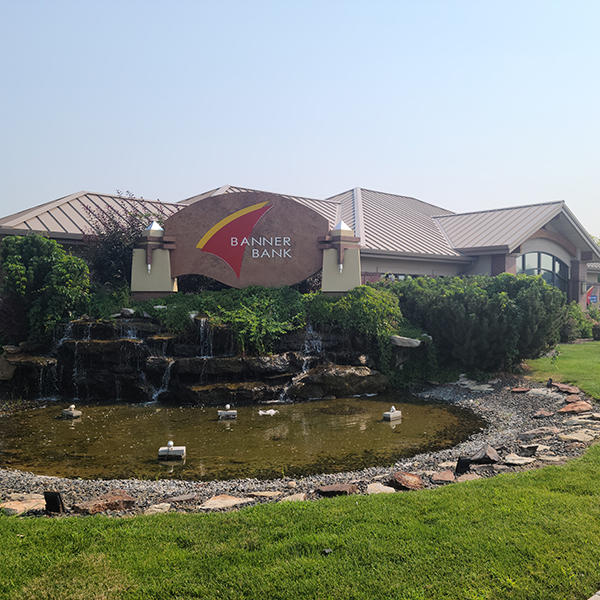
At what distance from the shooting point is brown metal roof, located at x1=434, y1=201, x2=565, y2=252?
23328 millimetres

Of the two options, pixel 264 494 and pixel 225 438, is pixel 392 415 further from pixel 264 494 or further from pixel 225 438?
pixel 264 494

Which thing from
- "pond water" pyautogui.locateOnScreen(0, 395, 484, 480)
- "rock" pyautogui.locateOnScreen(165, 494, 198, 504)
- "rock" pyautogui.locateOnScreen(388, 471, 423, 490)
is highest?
"rock" pyautogui.locateOnScreen(388, 471, 423, 490)

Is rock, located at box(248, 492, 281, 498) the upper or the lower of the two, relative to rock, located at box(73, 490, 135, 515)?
lower

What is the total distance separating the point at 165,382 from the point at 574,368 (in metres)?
11.2

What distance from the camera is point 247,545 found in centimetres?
459

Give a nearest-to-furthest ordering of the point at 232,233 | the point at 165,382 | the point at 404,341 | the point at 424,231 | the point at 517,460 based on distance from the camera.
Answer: the point at 517,460
the point at 165,382
the point at 404,341
the point at 232,233
the point at 424,231

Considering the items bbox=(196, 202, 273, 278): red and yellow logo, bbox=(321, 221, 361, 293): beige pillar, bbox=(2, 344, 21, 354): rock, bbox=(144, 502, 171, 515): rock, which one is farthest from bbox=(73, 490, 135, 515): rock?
bbox=(196, 202, 273, 278): red and yellow logo

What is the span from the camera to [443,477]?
6848 mm

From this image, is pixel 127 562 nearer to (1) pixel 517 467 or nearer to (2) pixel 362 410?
(1) pixel 517 467

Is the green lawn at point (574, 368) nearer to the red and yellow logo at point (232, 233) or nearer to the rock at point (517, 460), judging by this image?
the rock at point (517, 460)

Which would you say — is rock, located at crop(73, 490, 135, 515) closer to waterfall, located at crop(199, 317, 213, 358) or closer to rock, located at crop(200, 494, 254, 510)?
rock, located at crop(200, 494, 254, 510)

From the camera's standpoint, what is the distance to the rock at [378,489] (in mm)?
6303

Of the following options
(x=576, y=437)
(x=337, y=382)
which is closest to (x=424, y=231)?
(x=337, y=382)

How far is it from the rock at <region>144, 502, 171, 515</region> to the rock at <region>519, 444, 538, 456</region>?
16.7ft
